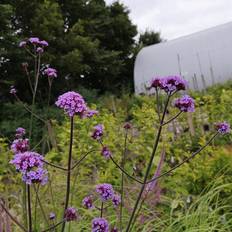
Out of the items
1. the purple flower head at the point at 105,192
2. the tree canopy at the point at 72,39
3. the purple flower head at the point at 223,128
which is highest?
the tree canopy at the point at 72,39

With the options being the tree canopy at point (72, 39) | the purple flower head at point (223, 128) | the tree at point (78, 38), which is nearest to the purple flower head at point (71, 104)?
the purple flower head at point (223, 128)

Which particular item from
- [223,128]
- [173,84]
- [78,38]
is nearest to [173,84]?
[173,84]

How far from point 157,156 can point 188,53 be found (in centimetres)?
1244

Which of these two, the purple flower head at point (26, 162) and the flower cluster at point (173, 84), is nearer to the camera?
the purple flower head at point (26, 162)

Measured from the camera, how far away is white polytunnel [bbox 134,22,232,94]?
48.8 ft

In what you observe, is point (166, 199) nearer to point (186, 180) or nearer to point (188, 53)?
point (186, 180)

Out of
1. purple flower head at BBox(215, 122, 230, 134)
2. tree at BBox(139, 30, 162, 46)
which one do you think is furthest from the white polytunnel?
purple flower head at BBox(215, 122, 230, 134)

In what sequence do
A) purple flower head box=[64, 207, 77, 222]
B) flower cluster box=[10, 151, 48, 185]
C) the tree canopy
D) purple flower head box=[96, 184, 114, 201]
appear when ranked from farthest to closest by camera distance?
the tree canopy → purple flower head box=[96, 184, 114, 201] → purple flower head box=[64, 207, 77, 222] → flower cluster box=[10, 151, 48, 185]

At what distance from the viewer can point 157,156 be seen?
3.75 m

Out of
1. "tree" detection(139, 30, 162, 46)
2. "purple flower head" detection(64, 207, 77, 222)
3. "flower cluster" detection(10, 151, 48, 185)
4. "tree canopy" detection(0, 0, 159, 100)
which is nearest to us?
"flower cluster" detection(10, 151, 48, 185)

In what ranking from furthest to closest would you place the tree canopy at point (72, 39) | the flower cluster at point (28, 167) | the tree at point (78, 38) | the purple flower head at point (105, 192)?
1. the tree at point (78, 38)
2. the tree canopy at point (72, 39)
3. the purple flower head at point (105, 192)
4. the flower cluster at point (28, 167)

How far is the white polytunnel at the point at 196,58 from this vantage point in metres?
14.9

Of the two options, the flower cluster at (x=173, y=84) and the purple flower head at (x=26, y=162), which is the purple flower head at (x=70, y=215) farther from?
the flower cluster at (x=173, y=84)

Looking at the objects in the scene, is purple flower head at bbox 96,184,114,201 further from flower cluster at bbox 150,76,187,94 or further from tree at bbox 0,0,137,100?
tree at bbox 0,0,137,100
